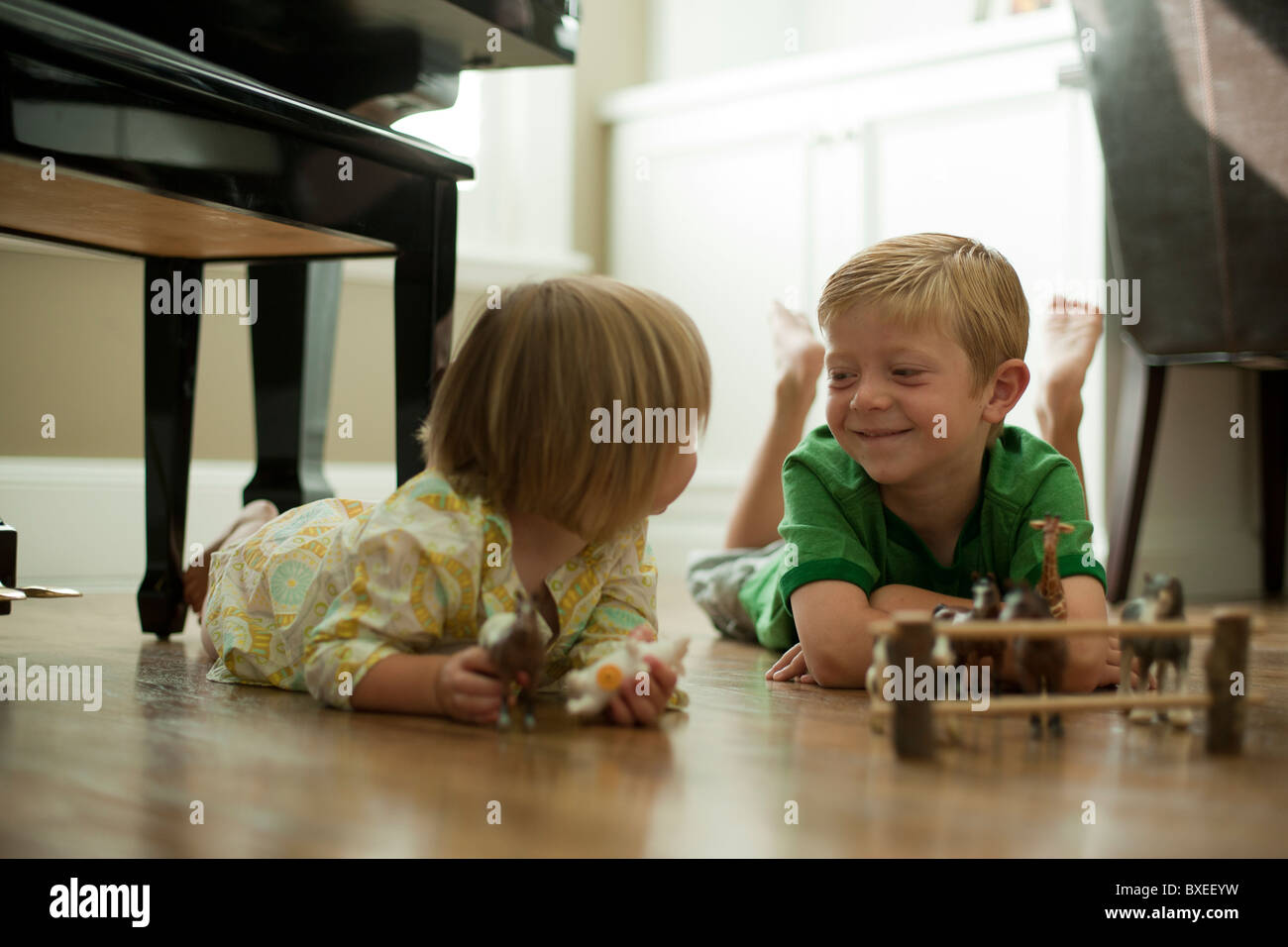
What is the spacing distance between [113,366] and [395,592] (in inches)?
A: 60.4

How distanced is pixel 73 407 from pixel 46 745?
155 centimetres

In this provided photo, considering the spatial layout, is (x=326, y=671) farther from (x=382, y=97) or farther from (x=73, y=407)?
(x=73, y=407)

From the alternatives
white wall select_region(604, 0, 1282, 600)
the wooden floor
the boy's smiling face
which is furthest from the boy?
white wall select_region(604, 0, 1282, 600)

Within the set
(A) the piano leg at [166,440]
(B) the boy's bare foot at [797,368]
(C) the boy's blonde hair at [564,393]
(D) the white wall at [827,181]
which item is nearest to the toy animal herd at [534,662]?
(C) the boy's blonde hair at [564,393]

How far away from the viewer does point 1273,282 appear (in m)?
1.95

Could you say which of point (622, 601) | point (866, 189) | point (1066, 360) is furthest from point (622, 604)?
point (866, 189)

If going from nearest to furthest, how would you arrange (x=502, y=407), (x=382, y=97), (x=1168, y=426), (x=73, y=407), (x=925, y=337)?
(x=502, y=407)
(x=925, y=337)
(x=382, y=97)
(x=73, y=407)
(x=1168, y=426)

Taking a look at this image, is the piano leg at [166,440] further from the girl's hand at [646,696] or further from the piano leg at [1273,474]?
the piano leg at [1273,474]

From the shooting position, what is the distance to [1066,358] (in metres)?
1.68

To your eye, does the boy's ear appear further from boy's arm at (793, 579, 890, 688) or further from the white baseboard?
the white baseboard

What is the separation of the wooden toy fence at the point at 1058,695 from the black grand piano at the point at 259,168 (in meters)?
0.62

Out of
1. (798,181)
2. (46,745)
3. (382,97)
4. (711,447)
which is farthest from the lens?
(711,447)

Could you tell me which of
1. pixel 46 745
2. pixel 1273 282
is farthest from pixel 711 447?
pixel 46 745

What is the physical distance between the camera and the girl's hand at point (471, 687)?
2.98ft
